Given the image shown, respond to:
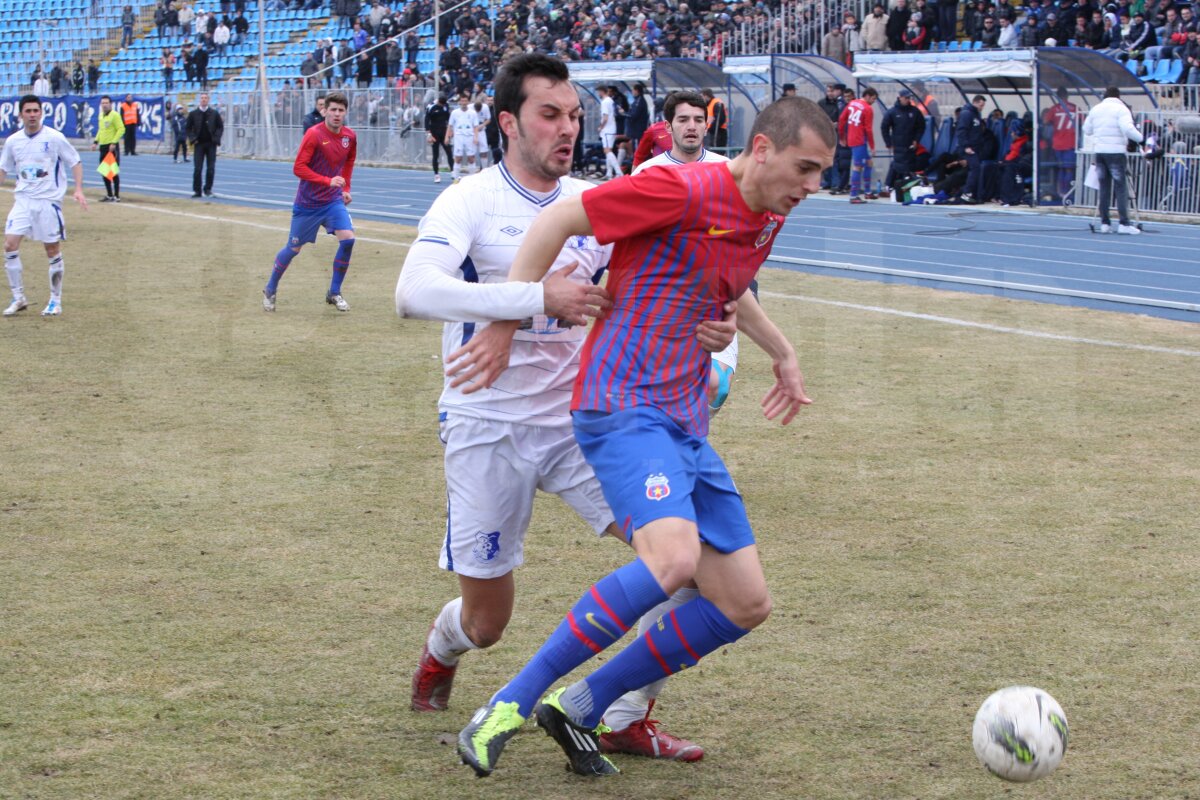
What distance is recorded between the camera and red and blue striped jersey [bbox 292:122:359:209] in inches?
548

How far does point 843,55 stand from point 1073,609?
26.4 m

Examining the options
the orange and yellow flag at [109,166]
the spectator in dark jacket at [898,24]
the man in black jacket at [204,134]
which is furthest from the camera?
the spectator in dark jacket at [898,24]

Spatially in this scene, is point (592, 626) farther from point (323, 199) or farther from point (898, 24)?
point (898, 24)

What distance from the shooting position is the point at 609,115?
30.6 m

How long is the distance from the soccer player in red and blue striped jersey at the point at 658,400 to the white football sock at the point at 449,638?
452 millimetres

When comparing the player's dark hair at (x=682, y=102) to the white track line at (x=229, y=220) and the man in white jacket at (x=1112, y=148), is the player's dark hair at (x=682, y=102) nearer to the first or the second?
the white track line at (x=229, y=220)

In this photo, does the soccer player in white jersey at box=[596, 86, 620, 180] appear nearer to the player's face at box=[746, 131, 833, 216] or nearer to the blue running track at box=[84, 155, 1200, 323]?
the blue running track at box=[84, 155, 1200, 323]

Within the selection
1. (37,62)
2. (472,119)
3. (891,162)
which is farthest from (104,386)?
(37,62)

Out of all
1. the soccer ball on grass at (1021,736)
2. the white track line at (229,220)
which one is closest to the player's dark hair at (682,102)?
the soccer ball on grass at (1021,736)

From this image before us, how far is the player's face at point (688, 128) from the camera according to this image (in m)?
7.69

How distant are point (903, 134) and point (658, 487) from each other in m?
22.6

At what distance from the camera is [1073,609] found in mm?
5590

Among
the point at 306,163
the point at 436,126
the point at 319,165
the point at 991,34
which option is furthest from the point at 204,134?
the point at 991,34

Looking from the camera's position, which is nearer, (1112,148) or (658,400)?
(658,400)
